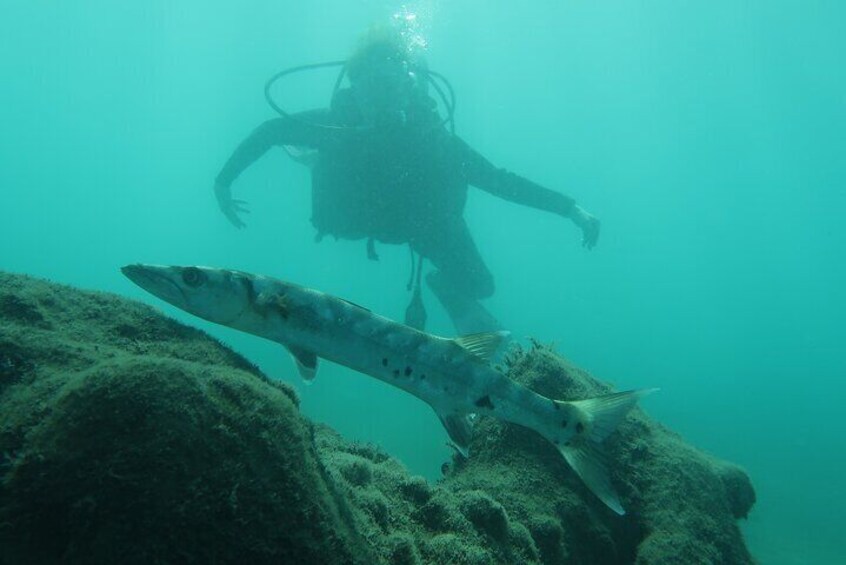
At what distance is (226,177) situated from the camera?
11.5m

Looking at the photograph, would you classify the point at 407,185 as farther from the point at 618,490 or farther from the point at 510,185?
the point at 618,490

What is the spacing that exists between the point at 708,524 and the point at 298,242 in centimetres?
15321

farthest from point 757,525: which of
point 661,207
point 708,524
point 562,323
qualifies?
point 661,207

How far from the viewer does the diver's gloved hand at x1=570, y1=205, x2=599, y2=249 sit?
A: 1080 cm

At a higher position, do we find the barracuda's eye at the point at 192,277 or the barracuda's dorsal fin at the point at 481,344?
the barracuda's dorsal fin at the point at 481,344

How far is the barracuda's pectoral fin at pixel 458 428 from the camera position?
375 centimetres

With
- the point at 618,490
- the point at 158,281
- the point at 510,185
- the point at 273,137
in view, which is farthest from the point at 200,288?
the point at 510,185

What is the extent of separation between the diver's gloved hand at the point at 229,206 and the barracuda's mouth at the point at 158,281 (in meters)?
7.76

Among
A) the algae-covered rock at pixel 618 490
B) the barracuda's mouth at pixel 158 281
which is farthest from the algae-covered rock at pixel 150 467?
the algae-covered rock at pixel 618 490

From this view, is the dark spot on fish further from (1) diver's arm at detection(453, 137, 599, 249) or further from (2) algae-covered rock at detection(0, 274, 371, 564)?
(1) diver's arm at detection(453, 137, 599, 249)

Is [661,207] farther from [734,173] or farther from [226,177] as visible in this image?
[226,177]

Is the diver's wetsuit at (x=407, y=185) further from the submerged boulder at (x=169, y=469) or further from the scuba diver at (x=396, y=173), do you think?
the submerged boulder at (x=169, y=469)

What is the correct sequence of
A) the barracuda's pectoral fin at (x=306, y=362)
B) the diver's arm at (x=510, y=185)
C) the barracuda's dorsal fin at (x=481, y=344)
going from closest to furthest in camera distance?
the barracuda's pectoral fin at (x=306, y=362), the barracuda's dorsal fin at (x=481, y=344), the diver's arm at (x=510, y=185)

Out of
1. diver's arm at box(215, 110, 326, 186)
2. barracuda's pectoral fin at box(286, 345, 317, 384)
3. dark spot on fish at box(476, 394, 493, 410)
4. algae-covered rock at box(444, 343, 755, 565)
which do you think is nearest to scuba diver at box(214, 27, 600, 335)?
diver's arm at box(215, 110, 326, 186)
